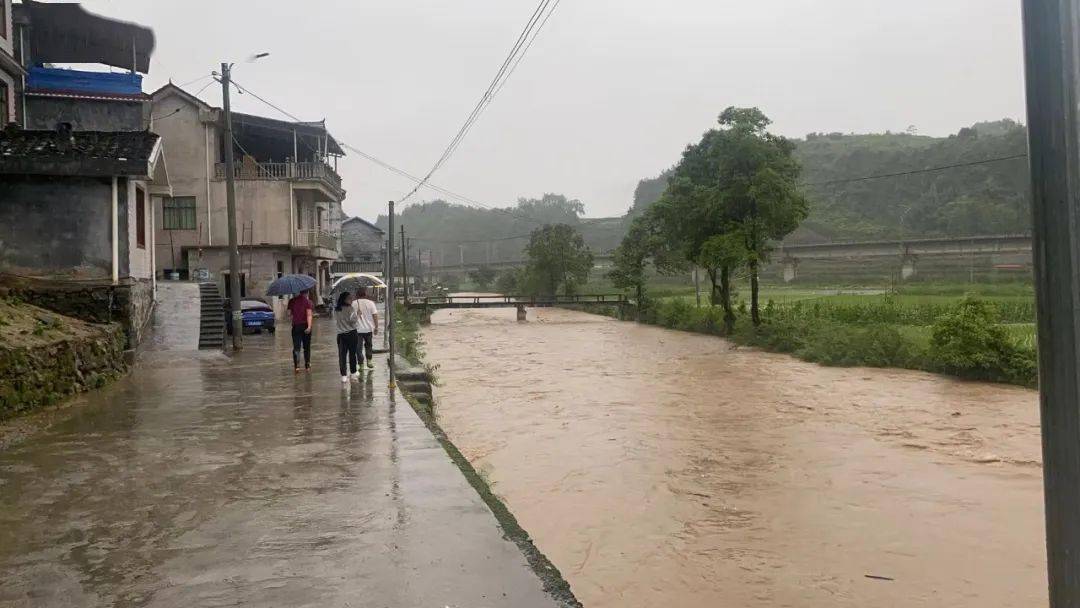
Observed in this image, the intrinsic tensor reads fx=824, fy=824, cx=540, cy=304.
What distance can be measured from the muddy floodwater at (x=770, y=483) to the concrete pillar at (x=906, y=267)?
120 feet

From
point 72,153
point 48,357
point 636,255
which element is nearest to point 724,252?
point 636,255

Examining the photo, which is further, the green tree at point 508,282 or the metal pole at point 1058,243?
the green tree at point 508,282

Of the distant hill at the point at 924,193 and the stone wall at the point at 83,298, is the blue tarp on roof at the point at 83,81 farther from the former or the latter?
the distant hill at the point at 924,193

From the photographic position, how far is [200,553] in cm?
519

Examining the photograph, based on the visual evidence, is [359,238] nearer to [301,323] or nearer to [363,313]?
[301,323]

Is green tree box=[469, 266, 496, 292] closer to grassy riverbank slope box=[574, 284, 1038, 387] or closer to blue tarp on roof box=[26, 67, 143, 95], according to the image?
grassy riverbank slope box=[574, 284, 1038, 387]

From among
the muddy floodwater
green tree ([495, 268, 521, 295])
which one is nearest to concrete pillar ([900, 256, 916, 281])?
green tree ([495, 268, 521, 295])

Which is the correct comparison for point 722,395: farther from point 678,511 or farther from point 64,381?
point 64,381

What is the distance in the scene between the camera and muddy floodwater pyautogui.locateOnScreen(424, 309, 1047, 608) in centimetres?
734

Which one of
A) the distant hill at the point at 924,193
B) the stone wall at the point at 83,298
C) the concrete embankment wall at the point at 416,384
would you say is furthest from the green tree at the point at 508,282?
the concrete embankment wall at the point at 416,384

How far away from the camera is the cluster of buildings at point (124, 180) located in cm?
1530

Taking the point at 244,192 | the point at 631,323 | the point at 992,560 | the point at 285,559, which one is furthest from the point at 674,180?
the point at 285,559

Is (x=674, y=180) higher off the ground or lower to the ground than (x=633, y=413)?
higher

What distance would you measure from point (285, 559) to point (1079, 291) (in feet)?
14.7
